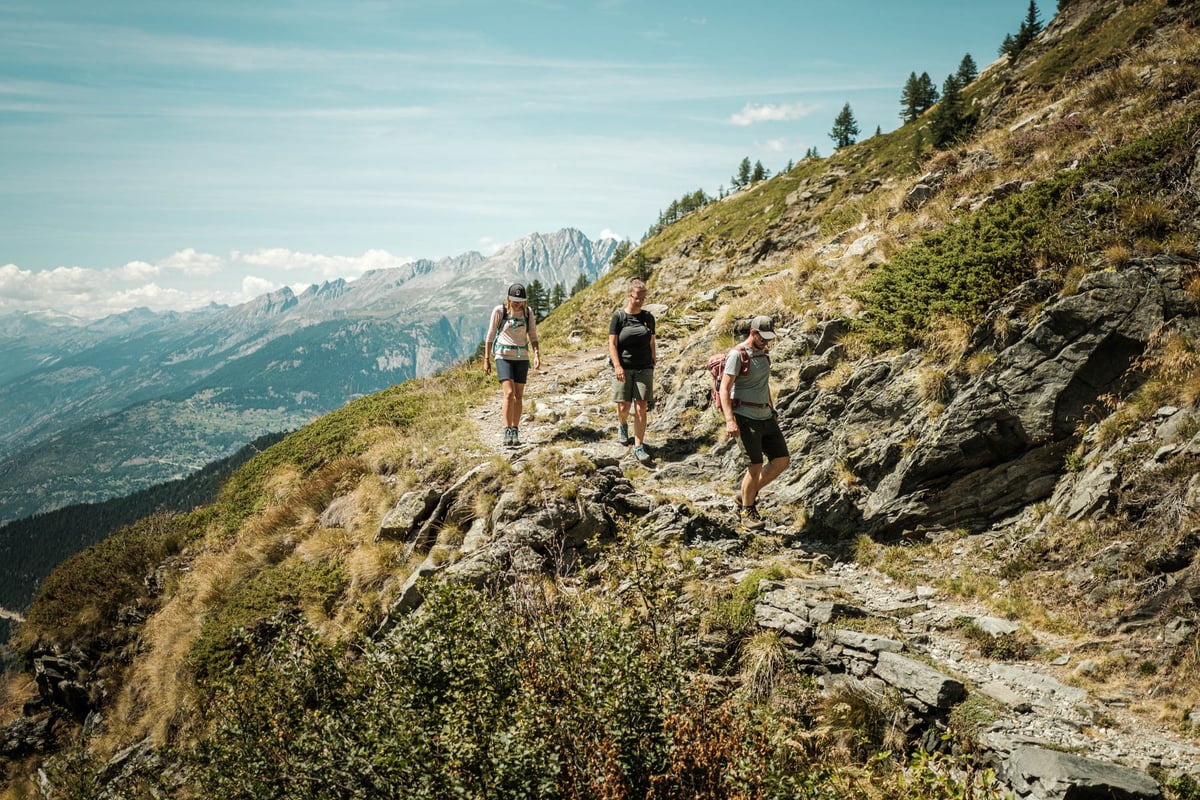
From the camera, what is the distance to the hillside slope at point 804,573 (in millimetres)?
4719

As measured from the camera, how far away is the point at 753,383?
8406 millimetres

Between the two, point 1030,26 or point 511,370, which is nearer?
point 511,370

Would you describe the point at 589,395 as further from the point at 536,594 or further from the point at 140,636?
the point at 140,636

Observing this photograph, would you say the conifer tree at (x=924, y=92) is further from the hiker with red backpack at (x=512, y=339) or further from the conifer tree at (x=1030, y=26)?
the hiker with red backpack at (x=512, y=339)

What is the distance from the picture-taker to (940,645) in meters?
6.28

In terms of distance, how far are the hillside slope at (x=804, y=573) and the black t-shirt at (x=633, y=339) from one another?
6.17 feet

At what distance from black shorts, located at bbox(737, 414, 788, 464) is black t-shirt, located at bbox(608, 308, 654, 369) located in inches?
90.6

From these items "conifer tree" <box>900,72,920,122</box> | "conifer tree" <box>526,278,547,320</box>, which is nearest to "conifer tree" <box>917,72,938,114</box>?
"conifer tree" <box>900,72,920,122</box>

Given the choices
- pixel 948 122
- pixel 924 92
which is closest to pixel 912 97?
pixel 924 92

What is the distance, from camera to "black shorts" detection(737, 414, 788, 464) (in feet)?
28.1

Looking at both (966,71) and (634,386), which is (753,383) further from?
(966,71)

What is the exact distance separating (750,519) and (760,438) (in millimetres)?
1480

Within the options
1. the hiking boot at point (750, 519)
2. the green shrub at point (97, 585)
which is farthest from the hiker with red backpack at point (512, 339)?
the green shrub at point (97, 585)

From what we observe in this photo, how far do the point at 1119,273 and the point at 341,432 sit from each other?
18081 millimetres
